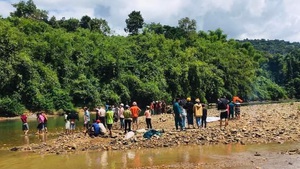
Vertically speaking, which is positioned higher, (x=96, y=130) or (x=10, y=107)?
(x=10, y=107)

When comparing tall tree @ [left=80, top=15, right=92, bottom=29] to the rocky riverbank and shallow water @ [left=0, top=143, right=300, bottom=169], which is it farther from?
shallow water @ [left=0, top=143, right=300, bottom=169]

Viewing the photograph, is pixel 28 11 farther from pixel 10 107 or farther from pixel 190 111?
pixel 190 111

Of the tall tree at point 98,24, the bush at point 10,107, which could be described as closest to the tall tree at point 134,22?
the tall tree at point 98,24

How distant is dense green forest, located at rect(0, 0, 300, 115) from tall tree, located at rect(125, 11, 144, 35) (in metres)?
21.5

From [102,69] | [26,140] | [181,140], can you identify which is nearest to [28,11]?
[102,69]

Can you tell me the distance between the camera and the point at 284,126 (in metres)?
23.3

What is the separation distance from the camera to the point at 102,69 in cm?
7056

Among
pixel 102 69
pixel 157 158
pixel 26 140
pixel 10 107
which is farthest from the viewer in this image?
pixel 102 69

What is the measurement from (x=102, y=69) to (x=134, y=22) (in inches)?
2037

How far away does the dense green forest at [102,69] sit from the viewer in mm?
58594

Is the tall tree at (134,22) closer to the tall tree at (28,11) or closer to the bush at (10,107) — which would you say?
the tall tree at (28,11)

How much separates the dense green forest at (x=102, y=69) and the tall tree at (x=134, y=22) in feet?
70.5

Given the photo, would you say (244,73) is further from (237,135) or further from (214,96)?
(237,135)

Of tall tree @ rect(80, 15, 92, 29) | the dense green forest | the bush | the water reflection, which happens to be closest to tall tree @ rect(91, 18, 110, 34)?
tall tree @ rect(80, 15, 92, 29)
